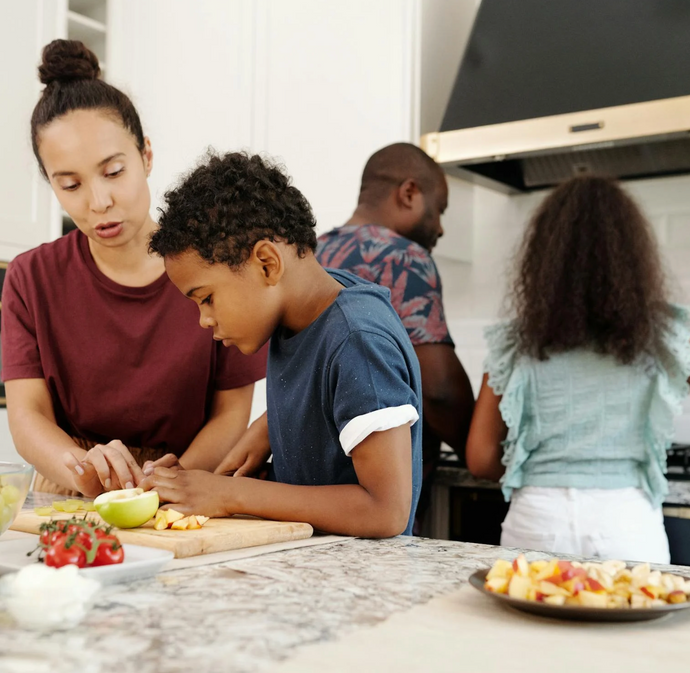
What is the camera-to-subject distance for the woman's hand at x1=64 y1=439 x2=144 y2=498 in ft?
3.78

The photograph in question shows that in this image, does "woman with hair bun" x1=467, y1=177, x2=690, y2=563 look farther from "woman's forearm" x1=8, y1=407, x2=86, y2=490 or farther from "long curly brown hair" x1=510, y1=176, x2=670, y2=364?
"woman's forearm" x1=8, y1=407, x2=86, y2=490

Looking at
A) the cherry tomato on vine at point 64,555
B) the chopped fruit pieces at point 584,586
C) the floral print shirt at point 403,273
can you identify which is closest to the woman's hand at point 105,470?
the cherry tomato on vine at point 64,555

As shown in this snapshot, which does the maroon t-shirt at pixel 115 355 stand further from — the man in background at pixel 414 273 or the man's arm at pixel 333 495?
the man in background at pixel 414 273

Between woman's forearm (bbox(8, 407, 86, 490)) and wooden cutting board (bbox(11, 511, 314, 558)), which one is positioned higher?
woman's forearm (bbox(8, 407, 86, 490))

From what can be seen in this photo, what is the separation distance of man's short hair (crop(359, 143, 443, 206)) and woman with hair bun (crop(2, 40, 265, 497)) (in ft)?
2.81

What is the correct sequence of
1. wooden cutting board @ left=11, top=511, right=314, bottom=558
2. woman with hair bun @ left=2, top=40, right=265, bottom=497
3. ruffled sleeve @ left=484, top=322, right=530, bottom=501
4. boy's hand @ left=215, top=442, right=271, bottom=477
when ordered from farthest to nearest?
1. ruffled sleeve @ left=484, top=322, right=530, bottom=501
2. woman with hair bun @ left=2, top=40, right=265, bottom=497
3. boy's hand @ left=215, top=442, right=271, bottom=477
4. wooden cutting board @ left=11, top=511, right=314, bottom=558

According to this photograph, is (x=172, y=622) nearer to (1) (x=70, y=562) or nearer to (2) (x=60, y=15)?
(1) (x=70, y=562)

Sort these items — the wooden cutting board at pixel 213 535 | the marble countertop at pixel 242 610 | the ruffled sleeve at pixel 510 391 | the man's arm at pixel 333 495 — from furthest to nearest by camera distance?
the ruffled sleeve at pixel 510 391, the man's arm at pixel 333 495, the wooden cutting board at pixel 213 535, the marble countertop at pixel 242 610

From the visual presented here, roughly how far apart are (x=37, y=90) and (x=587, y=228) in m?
1.96

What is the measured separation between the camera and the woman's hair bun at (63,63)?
4.92ft

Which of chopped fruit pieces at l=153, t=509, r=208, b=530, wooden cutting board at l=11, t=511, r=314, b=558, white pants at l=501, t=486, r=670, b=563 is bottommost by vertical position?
white pants at l=501, t=486, r=670, b=563

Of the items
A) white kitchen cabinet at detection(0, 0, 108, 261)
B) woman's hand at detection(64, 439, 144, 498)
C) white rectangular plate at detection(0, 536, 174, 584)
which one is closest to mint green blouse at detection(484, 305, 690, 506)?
woman's hand at detection(64, 439, 144, 498)

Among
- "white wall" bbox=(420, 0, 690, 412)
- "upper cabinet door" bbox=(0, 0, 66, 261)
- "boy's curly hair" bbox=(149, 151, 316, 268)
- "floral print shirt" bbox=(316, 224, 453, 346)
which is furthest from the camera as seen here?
"upper cabinet door" bbox=(0, 0, 66, 261)

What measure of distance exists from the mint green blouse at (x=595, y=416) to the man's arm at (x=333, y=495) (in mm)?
874
